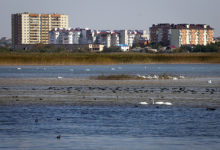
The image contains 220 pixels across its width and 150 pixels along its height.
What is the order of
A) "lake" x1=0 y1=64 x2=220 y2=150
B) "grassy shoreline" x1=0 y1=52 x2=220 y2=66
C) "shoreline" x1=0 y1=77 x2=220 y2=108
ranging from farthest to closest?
"grassy shoreline" x1=0 y1=52 x2=220 y2=66, "shoreline" x1=0 y1=77 x2=220 y2=108, "lake" x1=0 y1=64 x2=220 y2=150

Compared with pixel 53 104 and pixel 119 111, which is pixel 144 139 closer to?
pixel 119 111

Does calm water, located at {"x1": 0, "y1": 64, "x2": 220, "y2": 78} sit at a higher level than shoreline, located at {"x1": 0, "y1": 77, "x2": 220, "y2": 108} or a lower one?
lower

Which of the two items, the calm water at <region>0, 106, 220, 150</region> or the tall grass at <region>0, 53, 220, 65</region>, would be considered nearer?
the calm water at <region>0, 106, 220, 150</region>

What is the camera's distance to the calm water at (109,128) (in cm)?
1648

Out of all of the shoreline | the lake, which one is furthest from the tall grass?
the lake

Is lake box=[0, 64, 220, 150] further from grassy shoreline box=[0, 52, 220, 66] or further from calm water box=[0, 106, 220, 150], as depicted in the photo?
grassy shoreline box=[0, 52, 220, 66]

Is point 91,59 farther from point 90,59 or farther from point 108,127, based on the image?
point 108,127

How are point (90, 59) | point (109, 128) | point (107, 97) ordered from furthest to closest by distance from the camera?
point (90, 59) → point (107, 97) → point (109, 128)

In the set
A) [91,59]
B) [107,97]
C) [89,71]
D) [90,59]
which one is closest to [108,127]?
[107,97]

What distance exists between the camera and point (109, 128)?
19.4 metres

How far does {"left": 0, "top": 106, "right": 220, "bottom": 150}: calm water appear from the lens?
16484 mm

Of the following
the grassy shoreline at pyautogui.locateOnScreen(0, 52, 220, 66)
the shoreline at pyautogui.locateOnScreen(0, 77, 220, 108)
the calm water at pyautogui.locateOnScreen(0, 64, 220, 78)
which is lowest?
the calm water at pyautogui.locateOnScreen(0, 64, 220, 78)

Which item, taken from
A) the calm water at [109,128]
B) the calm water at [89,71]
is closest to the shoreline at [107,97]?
the calm water at [109,128]

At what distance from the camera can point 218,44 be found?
557 feet
